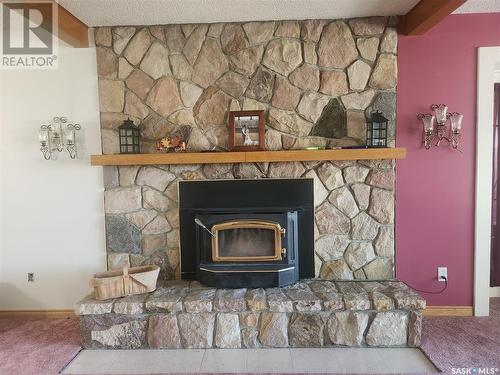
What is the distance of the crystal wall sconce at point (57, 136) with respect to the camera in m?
2.87

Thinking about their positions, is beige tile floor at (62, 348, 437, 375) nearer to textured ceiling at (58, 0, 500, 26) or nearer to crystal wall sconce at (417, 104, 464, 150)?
crystal wall sconce at (417, 104, 464, 150)

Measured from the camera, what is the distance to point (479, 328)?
8.74 ft

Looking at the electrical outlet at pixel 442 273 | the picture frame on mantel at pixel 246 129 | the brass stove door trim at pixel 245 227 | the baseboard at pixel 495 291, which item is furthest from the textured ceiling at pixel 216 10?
the baseboard at pixel 495 291

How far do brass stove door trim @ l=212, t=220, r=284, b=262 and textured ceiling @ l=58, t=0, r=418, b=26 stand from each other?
1564mm

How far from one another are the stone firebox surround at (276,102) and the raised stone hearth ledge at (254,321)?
1.54 feet

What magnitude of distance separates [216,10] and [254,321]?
2229 mm

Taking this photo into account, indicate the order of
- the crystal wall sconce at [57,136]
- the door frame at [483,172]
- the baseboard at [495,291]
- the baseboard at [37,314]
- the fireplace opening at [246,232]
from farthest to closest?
the baseboard at [495,291]
the baseboard at [37,314]
the crystal wall sconce at [57,136]
the door frame at [483,172]
the fireplace opening at [246,232]

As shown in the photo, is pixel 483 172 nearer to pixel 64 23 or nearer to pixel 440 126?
pixel 440 126

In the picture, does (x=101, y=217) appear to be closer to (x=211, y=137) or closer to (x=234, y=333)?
(x=211, y=137)

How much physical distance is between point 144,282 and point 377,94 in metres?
2.27

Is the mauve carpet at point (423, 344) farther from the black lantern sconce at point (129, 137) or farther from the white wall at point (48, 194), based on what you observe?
the black lantern sconce at point (129, 137)

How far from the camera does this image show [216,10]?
102 inches

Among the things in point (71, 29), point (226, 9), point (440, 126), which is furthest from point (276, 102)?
point (71, 29)

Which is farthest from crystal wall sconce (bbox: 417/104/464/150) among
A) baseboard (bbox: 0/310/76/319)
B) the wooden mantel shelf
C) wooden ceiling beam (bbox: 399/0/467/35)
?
baseboard (bbox: 0/310/76/319)
